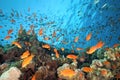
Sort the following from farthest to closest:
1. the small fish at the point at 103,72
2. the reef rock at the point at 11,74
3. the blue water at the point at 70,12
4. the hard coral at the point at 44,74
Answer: the blue water at the point at 70,12 → the small fish at the point at 103,72 → the hard coral at the point at 44,74 → the reef rock at the point at 11,74

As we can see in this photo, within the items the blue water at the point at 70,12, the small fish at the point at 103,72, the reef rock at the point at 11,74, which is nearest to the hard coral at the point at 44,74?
the reef rock at the point at 11,74

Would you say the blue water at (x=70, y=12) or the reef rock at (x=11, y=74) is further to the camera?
the blue water at (x=70, y=12)

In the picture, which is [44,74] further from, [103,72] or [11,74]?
[103,72]

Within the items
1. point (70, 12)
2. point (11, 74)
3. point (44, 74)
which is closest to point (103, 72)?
point (44, 74)

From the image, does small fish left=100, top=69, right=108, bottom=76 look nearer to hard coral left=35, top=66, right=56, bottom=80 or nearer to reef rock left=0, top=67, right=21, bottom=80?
hard coral left=35, top=66, right=56, bottom=80

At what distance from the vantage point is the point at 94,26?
32.7m

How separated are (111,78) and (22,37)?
28.6ft

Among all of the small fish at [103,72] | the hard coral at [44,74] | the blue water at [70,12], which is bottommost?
the small fish at [103,72]

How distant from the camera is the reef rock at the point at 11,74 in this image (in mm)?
5780

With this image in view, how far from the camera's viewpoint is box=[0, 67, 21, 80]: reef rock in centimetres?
578

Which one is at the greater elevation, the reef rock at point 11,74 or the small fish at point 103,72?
the reef rock at point 11,74

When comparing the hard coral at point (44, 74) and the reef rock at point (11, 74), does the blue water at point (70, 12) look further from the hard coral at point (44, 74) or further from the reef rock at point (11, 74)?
the reef rock at point (11, 74)

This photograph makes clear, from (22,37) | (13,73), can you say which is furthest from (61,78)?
(22,37)

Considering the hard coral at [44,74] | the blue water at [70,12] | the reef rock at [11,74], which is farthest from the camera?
the blue water at [70,12]
